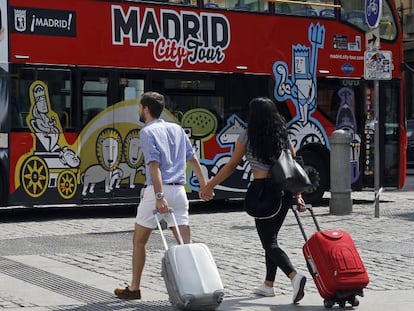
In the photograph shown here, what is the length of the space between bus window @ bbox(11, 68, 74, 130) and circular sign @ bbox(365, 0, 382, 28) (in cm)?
496

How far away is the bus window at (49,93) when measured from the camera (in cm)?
1467

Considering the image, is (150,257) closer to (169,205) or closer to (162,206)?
(169,205)

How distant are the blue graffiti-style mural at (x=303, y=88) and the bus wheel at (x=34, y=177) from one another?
4.71 m

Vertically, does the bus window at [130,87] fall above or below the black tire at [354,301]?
above

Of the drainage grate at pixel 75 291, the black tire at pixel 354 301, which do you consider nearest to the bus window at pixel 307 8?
A: the drainage grate at pixel 75 291

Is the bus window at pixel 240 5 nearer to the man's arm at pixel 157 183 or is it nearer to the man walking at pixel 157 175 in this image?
the man walking at pixel 157 175

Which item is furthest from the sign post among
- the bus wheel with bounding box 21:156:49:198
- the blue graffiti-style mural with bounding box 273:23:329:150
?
the bus wheel with bounding box 21:156:49:198

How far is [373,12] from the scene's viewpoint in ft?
50.8

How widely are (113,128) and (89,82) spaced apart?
0.84 m

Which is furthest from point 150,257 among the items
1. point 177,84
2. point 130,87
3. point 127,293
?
point 177,84

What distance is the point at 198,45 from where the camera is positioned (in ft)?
53.9

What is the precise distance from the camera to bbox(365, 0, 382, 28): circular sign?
15430 mm

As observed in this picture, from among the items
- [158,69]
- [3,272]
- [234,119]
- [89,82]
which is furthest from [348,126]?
[3,272]

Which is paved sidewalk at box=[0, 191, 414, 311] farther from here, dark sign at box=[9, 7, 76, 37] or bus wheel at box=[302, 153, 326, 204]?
dark sign at box=[9, 7, 76, 37]
